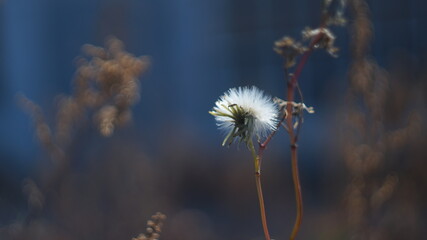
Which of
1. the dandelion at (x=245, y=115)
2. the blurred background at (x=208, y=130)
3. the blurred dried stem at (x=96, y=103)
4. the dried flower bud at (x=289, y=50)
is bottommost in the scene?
the dandelion at (x=245, y=115)

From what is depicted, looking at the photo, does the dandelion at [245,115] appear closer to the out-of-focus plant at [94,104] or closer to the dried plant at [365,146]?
the out-of-focus plant at [94,104]

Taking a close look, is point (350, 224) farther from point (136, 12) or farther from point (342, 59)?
point (136, 12)

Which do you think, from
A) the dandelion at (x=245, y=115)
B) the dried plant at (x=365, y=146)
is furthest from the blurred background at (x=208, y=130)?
the dandelion at (x=245, y=115)

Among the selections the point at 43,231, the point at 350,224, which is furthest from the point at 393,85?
the point at 43,231

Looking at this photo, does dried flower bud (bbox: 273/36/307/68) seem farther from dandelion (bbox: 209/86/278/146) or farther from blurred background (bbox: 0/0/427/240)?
blurred background (bbox: 0/0/427/240)

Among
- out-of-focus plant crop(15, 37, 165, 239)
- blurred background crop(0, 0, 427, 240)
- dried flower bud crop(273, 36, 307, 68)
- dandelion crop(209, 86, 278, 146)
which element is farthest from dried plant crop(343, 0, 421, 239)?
dandelion crop(209, 86, 278, 146)

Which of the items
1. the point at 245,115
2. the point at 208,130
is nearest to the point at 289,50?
the point at 245,115

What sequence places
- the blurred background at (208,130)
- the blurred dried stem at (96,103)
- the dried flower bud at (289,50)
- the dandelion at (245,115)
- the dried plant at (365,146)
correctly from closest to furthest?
the dandelion at (245,115)
the dried flower bud at (289,50)
the blurred dried stem at (96,103)
the dried plant at (365,146)
the blurred background at (208,130)
